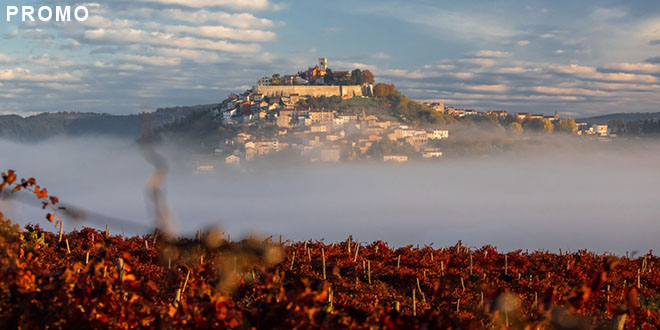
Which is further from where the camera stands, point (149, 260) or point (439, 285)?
point (149, 260)

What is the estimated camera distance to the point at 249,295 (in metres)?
14.2

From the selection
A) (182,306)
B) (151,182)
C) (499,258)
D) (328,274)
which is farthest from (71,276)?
(499,258)

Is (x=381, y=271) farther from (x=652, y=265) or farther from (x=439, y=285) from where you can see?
(x=439, y=285)

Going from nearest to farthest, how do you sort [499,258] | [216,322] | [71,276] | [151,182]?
1. [151,182]
2. [216,322]
3. [71,276]
4. [499,258]

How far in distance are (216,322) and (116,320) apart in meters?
1.02

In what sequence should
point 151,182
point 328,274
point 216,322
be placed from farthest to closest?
1. point 328,274
2. point 216,322
3. point 151,182

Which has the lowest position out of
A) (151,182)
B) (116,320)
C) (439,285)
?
(116,320)

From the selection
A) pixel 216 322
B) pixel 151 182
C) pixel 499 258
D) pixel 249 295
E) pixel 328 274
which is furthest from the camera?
pixel 499 258

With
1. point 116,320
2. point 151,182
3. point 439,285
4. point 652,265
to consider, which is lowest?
point 652,265

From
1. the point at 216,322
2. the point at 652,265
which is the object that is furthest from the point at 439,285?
the point at 652,265

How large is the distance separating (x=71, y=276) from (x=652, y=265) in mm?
19595

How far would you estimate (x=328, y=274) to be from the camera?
17906 mm

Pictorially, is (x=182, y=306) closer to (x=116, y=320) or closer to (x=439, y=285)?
(x=116, y=320)

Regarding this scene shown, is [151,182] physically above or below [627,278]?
above
